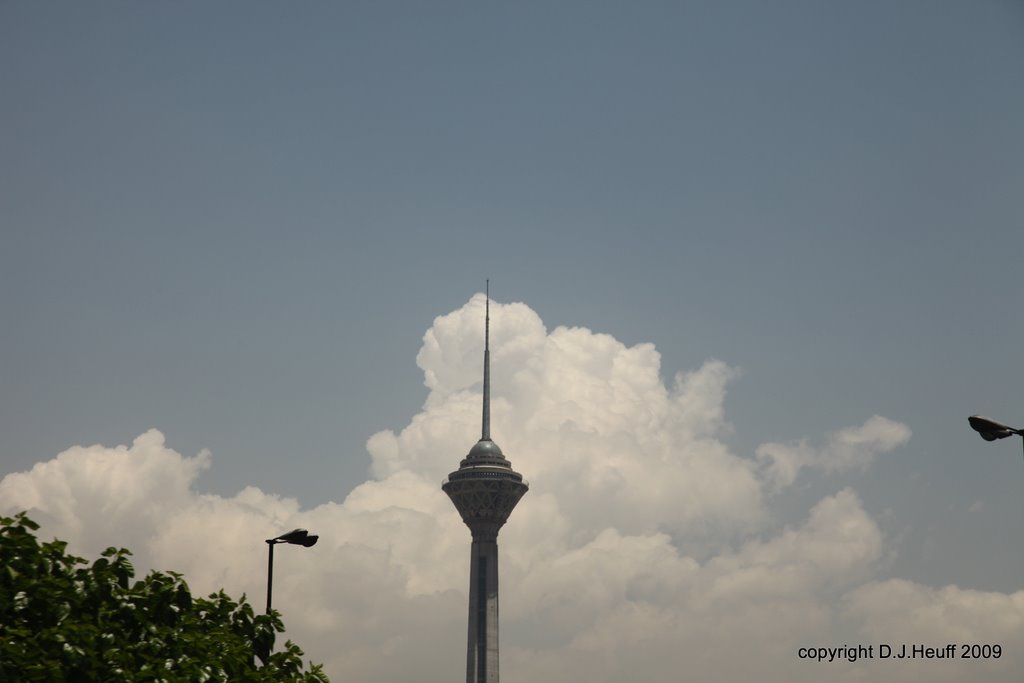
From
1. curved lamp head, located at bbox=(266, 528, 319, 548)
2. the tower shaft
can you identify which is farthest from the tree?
the tower shaft

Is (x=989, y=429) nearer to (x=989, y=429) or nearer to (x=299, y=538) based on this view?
(x=989, y=429)

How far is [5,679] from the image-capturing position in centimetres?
2367

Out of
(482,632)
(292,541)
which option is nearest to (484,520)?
(482,632)

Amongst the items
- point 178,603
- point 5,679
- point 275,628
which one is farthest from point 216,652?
point 5,679

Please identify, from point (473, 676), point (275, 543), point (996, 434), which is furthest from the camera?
point (473, 676)

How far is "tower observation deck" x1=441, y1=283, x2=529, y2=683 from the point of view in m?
175

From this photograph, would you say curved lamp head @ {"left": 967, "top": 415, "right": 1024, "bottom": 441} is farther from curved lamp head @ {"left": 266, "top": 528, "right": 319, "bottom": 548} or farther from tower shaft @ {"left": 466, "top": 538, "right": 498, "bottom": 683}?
tower shaft @ {"left": 466, "top": 538, "right": 498, "bottom": 683}

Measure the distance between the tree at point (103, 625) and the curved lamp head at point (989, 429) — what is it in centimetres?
1687

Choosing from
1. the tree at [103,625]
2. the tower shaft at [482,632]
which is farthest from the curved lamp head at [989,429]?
the tower shaft at [482,632]

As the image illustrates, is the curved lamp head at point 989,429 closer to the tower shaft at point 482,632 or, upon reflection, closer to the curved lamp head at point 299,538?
the curved lamp head at point 299,538

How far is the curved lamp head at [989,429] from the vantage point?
27.3m

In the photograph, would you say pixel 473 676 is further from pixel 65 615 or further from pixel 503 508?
pixel 65 615

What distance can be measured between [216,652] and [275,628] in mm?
3390

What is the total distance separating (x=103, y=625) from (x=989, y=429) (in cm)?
1926
